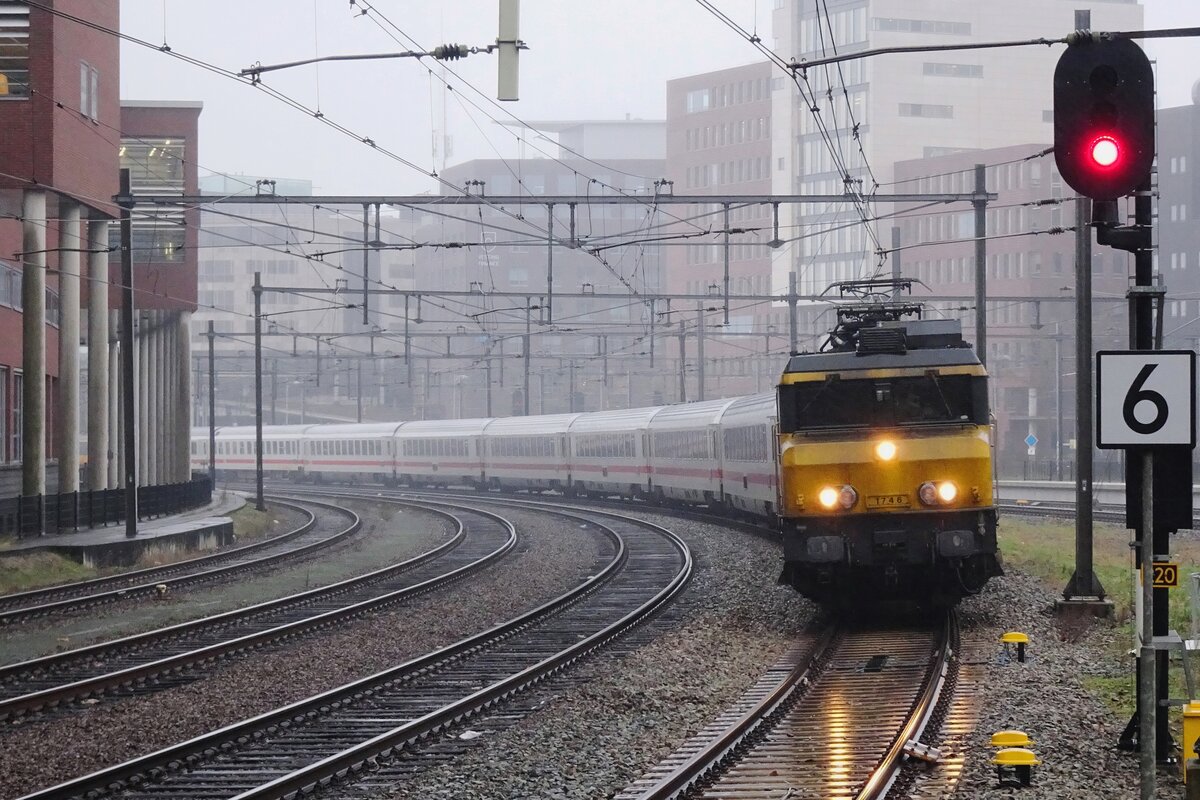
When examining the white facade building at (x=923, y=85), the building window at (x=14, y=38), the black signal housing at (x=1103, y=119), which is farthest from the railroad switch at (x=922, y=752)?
the white facade building at (x=923, y=85)

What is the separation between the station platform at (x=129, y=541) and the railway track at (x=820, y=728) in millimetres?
17850

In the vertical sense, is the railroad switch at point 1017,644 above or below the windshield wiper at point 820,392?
below

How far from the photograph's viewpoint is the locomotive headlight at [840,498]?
17.6 meters

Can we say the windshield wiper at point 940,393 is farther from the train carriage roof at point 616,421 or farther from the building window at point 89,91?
the train carriage roof at point 616,421

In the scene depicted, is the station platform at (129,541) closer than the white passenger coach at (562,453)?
Yes

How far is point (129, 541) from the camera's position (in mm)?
31859

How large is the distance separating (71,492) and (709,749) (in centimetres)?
2655

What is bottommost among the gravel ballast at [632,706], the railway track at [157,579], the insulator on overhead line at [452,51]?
the railway track at [157,579]

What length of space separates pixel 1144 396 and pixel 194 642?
13.7 metres

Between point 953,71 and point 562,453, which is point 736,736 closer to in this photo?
point 562,453

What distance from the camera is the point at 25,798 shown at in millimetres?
10367

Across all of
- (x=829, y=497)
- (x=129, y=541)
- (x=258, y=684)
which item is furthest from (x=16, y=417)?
(x=829, y=497)

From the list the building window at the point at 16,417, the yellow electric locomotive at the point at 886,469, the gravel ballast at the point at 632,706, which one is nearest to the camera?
the gravel ballast at the point at 632,706

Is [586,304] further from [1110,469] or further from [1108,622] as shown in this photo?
[1108,622]
